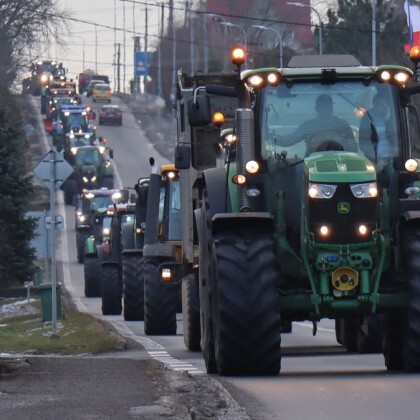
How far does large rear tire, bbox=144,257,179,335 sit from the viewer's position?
25047 millimetres

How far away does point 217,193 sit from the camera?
1564 cm

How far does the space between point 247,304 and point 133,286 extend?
50.1 feet

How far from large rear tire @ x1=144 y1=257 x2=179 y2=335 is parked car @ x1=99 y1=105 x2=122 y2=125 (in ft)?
307

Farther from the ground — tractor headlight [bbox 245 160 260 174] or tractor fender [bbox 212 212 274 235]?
tractor headlight [bbox 245 160 260 174]

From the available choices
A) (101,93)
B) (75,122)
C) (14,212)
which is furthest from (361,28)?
(101,93)

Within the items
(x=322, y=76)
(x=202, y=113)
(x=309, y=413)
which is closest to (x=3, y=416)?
(x=309, y=413)

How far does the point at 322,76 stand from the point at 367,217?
1.78 m

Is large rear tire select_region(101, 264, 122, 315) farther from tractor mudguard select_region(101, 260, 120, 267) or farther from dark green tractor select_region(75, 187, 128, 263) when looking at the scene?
dark green tractor select_region(75, 187, 128, 263)

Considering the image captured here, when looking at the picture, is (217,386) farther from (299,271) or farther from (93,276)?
(93,276)

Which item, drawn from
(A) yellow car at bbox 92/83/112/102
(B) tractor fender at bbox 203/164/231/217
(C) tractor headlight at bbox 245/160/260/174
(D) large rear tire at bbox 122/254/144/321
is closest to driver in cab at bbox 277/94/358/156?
(C) tractor headlight at bbox 245/160/260/174

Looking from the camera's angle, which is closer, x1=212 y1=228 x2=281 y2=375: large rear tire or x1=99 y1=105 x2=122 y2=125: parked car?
x1=212 y1=228 x2=281 y2=375: large rear tire

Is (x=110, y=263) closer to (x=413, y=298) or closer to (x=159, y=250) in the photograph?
(x=159, y=250)

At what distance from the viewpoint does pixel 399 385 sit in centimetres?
1329

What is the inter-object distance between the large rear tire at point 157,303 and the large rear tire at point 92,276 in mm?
17328
